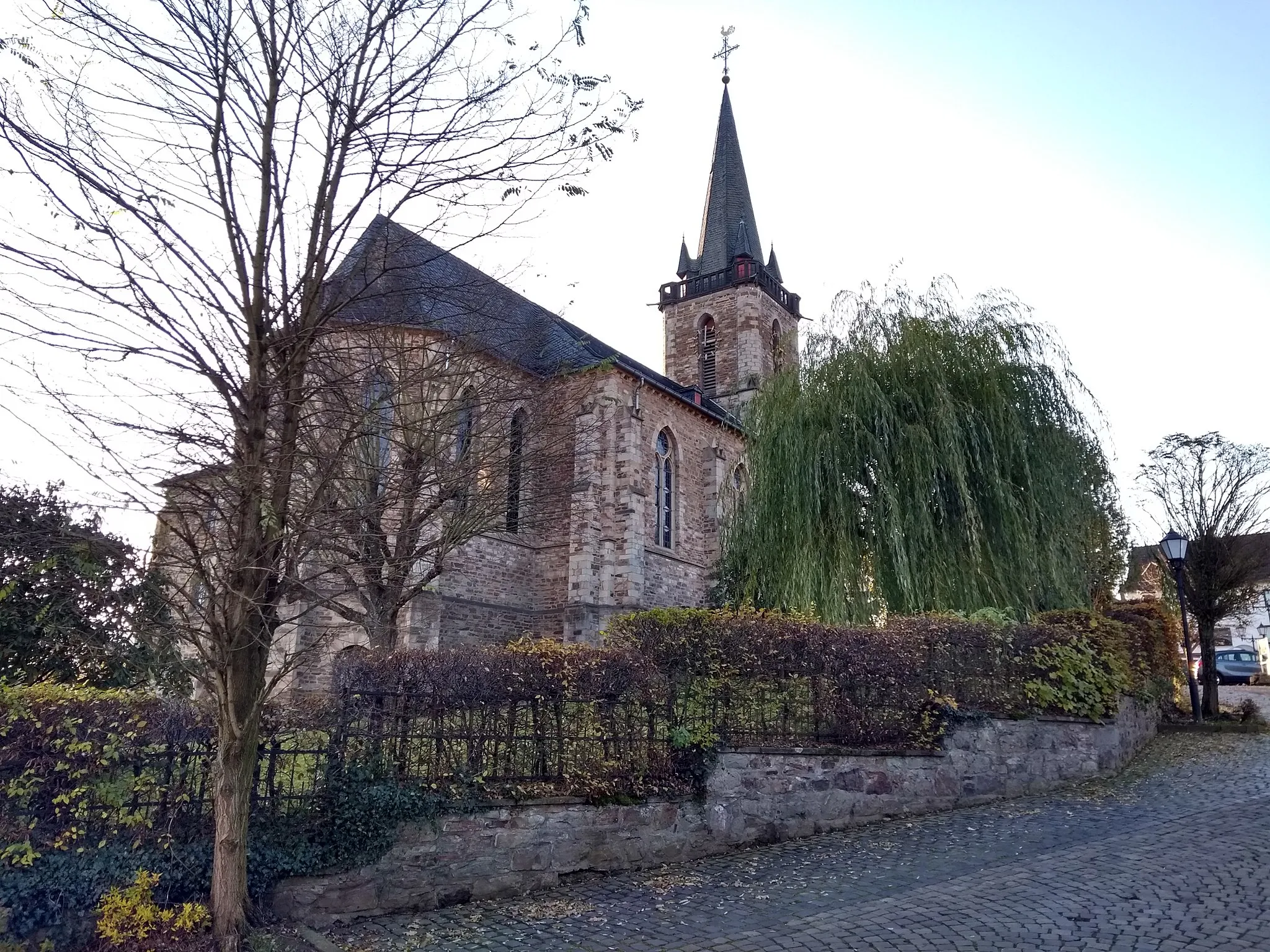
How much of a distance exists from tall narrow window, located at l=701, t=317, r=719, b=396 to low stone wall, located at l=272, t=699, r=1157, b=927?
23646mm

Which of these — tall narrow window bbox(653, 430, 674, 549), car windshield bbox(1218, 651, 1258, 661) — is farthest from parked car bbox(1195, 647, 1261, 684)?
tall narrow window bbox(653, 430, 674, 549)

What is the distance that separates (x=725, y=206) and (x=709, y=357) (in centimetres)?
671

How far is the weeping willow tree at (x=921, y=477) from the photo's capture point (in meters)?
12.8

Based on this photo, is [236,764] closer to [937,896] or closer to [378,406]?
[378,406]

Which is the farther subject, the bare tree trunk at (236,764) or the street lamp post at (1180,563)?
the street lamp post at (1180,563)

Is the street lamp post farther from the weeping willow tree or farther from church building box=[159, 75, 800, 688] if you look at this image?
church building box=[159, 75, 800, 688]

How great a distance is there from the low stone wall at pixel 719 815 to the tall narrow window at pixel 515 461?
602 cm

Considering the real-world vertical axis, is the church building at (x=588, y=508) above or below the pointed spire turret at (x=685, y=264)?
below

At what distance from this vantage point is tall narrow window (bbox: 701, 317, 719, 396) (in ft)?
111

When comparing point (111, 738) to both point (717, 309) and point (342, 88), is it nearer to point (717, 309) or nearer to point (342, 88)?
point (342, 88)

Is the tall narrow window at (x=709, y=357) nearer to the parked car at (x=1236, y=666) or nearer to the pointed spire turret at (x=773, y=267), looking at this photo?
the pointed spire turret at (x=773, y=267)

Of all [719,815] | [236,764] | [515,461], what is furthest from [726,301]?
[236,764]

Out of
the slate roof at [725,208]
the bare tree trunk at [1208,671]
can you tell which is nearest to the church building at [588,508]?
the slate roof at [725,208]

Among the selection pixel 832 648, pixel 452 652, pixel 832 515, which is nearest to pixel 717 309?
pixel 832 515
